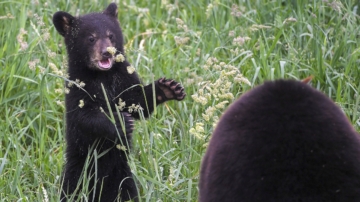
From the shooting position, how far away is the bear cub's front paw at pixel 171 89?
4559mm

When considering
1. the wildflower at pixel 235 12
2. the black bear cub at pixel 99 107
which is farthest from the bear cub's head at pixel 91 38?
the wildflower at pixel 235 12

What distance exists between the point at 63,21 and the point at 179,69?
1.30 metres

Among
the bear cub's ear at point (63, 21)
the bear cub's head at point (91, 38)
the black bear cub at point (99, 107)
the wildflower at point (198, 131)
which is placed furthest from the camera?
the bear cub's ear at point (63, 21)

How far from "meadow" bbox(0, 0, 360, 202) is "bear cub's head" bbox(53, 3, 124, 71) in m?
0.16

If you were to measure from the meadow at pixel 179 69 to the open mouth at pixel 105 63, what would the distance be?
7.1 inches

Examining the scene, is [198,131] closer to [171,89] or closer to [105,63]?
[171,89]

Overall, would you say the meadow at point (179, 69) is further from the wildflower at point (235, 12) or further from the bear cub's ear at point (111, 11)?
the bear cub's ear at point (111, 11)

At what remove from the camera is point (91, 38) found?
4.76 meters

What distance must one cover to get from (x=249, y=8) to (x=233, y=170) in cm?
438

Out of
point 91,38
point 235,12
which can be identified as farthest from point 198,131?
point 235,12

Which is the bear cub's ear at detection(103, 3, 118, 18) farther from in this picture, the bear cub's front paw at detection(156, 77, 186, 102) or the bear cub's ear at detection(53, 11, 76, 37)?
the bear cub's front paw at detection(156, 77, 186, 102)

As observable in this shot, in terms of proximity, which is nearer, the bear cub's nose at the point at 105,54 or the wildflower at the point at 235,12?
the bear cub's nose at the point at 105,54

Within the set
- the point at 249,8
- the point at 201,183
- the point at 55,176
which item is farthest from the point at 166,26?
the point at 201,183

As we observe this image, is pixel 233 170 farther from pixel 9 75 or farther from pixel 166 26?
pixel 166 26
